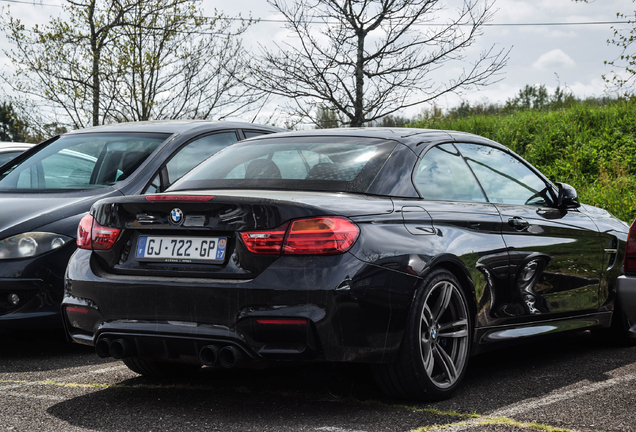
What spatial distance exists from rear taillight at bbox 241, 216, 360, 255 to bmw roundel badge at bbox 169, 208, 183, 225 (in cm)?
39

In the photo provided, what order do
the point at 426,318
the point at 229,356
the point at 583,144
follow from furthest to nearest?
the point at 583,144, the point at 426,318, the point at 229,356

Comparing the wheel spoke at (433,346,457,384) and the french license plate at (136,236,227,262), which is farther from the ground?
the french license plate at (136,236,227,262)

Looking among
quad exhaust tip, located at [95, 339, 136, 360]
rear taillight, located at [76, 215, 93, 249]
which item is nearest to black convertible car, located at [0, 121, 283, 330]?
rear taillight, located at [76, 215, 93, 249]

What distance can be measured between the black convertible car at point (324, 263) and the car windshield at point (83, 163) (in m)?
1.81

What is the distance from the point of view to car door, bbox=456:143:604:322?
4.54 meters

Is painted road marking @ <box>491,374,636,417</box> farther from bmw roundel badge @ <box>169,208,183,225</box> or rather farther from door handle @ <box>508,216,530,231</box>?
bmw roundel badge @ <box>169,208,183,225</box>

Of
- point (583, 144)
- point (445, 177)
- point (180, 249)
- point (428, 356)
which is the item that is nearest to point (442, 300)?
point (428, 356)

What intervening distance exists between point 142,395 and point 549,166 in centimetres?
1448

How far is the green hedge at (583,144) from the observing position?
14.4m

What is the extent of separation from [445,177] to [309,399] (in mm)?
1483

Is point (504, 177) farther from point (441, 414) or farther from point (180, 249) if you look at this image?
point (180, 249)

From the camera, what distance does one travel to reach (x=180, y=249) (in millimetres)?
3621

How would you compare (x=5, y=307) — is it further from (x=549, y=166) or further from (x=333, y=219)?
(x=549, y=166)

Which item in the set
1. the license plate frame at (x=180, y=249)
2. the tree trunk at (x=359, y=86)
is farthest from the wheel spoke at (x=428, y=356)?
the tree trunk at (x=359, y=86)
